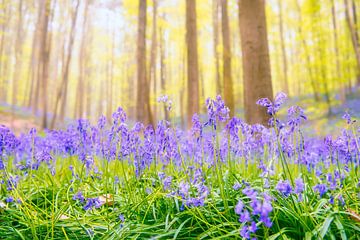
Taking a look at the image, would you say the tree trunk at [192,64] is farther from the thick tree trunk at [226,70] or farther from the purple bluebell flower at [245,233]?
the purple bluebell flower at [245,233]

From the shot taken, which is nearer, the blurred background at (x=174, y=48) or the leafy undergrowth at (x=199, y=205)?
the leafy undergrowth at (x=199, y=205)

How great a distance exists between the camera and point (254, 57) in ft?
15.1

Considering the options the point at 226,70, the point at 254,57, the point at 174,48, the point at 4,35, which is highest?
the point at 174,48

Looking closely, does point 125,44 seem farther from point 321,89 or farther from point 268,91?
point 268,91

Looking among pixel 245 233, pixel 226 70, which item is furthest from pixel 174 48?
pixel 245 233

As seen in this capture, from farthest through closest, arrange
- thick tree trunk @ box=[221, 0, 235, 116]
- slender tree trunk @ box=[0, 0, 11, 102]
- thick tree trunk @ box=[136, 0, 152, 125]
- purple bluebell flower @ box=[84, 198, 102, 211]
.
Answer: slender tree trunk @ box=[0, 0, 11, 102]
thick tree trunk @ box=[136, 0, 152, 125]
thick tree trunk @ box=[221, 0, 235, 116]
purple bluebell flower @ box=[84, 198, 102, 211]

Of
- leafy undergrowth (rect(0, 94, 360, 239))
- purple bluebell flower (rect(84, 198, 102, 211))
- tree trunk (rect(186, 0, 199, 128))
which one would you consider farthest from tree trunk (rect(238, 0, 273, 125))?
tree trunk (rect(186, 0, 199, 128))

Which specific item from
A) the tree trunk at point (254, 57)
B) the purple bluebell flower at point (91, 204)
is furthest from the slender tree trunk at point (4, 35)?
the purple bluebell flower at point (91, 204)

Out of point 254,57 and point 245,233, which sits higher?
point 254,57

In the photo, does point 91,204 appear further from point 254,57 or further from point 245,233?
point 254,57

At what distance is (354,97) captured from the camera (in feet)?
65.0

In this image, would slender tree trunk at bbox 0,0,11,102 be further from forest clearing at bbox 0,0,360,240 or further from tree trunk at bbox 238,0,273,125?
tree trunk at bbox 238,0,273,125

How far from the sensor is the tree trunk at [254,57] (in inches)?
178

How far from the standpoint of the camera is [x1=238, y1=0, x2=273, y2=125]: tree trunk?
14.9 ft
